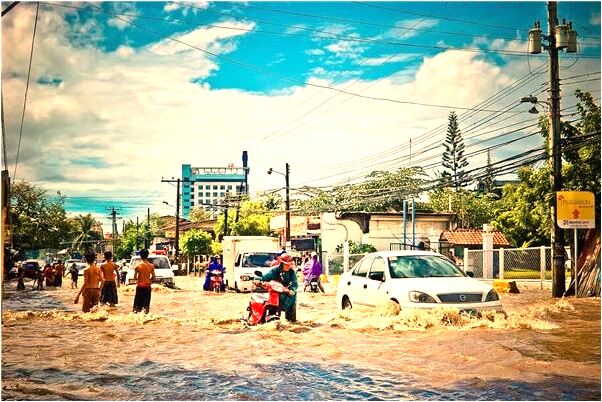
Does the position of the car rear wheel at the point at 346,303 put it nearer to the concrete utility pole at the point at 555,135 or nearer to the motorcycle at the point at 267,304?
the motorcycle at the point at 267,304

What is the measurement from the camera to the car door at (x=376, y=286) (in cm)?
1222

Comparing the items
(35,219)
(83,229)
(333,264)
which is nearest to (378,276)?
(333,264)

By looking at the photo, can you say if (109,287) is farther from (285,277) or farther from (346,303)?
(285,277)

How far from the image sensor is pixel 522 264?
25.1 metres

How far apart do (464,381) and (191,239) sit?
55.3 m

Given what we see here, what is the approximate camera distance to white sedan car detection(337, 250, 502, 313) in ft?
37.4

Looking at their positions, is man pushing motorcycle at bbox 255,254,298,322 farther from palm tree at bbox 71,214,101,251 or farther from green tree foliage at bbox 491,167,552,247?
palm tree at bbox 71,214,101,251

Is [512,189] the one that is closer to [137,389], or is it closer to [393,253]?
[393,253]

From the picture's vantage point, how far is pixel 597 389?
24.6 ft

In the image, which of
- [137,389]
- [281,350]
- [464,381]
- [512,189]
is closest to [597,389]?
[464,381]

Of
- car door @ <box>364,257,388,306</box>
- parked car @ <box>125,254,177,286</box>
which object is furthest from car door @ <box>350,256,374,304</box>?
parked car @ <box>125,254,177,286</box>

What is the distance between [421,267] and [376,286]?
3.16 feet

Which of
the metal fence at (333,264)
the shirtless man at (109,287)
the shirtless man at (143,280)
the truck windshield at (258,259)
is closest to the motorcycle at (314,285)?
the truck windshield at (258,259)

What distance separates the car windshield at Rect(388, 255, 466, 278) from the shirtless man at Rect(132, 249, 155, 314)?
19.3ft
